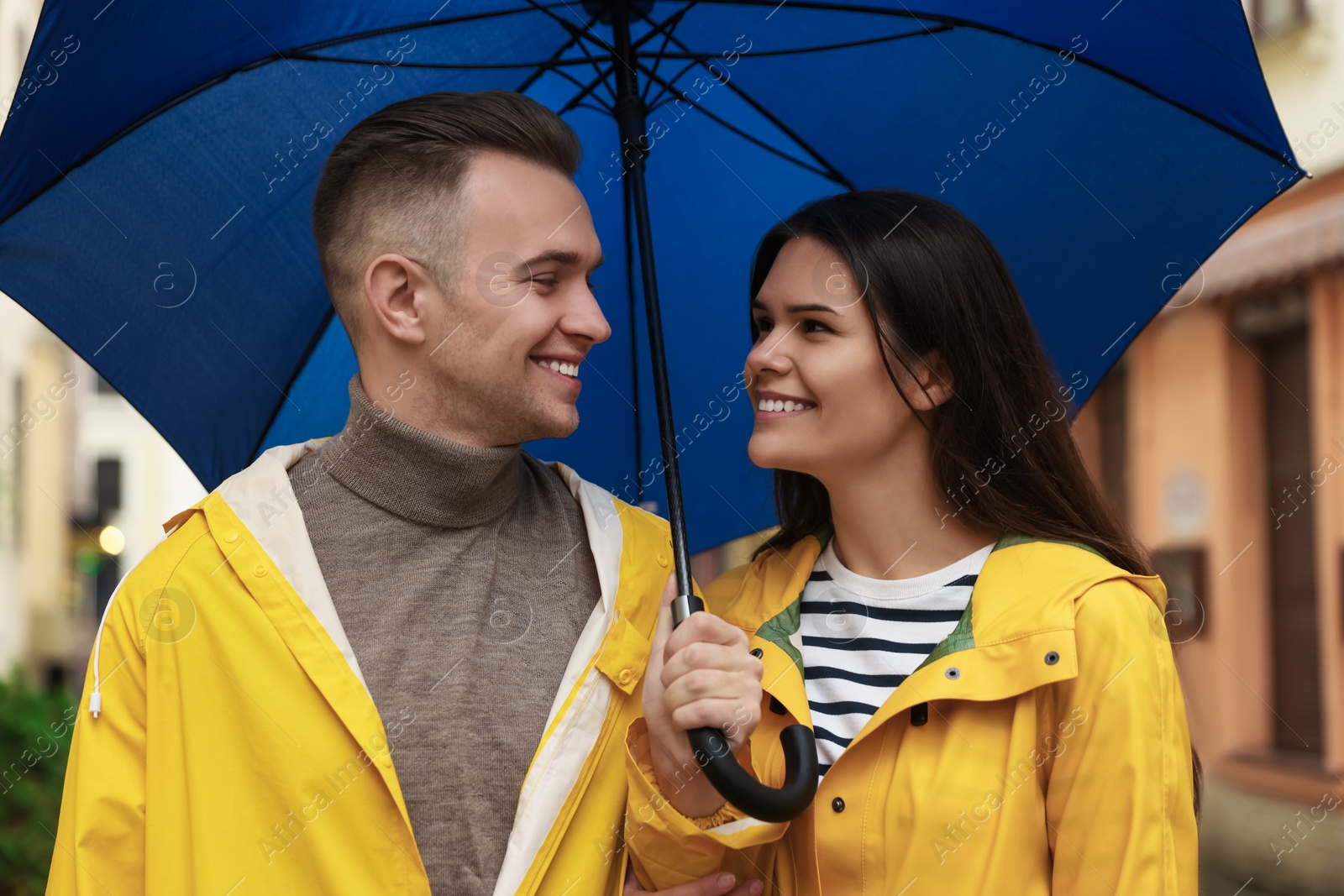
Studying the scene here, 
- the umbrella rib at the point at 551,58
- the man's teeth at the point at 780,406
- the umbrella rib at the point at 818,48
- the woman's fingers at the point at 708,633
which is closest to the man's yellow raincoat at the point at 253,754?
the woman's fingers at the point at 708,633

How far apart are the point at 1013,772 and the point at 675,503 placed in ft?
2.58

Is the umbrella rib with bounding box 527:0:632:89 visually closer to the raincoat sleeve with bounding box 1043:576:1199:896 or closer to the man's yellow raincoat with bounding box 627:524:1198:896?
the man's yellow raincoat with bounding box 627:524:1198:896

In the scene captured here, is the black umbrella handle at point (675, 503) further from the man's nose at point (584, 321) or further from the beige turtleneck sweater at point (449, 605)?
the beige turtleneck sweater at point (449, 605)

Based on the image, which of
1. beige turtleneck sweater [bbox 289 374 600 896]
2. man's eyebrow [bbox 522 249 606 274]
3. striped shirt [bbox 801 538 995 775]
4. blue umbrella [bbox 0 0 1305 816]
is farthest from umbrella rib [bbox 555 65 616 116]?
striped shirt [bbox 801 538 995 775]

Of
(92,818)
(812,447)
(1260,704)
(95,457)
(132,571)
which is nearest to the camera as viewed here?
(92,818)

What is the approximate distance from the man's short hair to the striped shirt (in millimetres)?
1009

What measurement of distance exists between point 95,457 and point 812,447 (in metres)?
39.7

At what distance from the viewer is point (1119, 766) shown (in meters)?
2.04

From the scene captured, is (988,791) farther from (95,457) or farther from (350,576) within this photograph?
(95,457)

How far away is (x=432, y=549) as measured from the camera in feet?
7.77

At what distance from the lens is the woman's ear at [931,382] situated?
2508 millimetres

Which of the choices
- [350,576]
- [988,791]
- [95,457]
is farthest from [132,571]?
[95,457]

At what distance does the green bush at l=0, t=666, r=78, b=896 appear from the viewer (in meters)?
6.05

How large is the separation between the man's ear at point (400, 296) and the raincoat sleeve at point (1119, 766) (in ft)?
4.47
